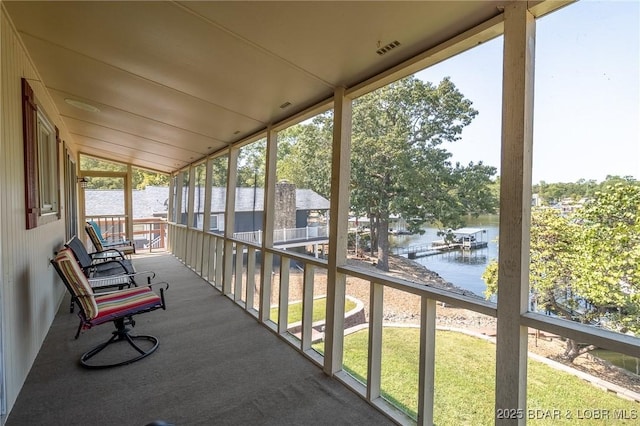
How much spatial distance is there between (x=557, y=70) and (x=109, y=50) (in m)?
2.70

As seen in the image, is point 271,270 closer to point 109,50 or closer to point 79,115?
point 109,50

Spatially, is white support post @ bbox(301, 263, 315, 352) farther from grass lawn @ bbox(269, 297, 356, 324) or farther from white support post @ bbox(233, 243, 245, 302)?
white support post @ bbox(233, 243, 245, 302)

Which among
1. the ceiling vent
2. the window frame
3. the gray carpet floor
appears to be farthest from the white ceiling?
the gray carpet floor

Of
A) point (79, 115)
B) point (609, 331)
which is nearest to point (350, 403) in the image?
point (609, 331)

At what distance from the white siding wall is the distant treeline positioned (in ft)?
9.60

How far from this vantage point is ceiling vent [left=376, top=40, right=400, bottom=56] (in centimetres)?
172

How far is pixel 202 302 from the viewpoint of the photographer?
431 cm

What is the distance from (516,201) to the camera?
4.52ft

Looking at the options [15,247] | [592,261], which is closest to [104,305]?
[15,247]

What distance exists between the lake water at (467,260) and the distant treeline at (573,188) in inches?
8.5

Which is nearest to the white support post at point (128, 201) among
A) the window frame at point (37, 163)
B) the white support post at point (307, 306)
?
the window frame at point (37, 163)

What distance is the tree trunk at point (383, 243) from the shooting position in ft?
6.81

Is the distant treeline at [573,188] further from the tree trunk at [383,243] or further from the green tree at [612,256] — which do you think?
the tree trunk at [383,243]

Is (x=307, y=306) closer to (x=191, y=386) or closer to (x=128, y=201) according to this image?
(x=191, y=386)
